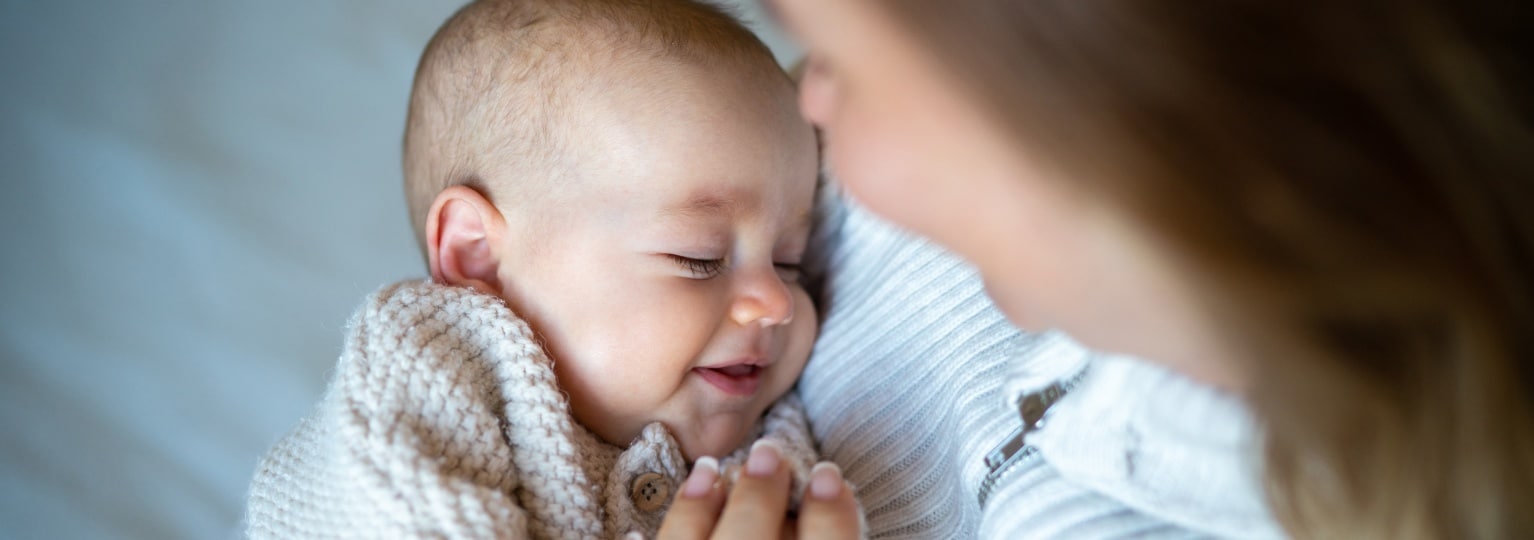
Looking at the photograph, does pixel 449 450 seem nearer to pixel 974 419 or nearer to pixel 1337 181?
pixel 974 419

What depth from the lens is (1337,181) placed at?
1.60 feet

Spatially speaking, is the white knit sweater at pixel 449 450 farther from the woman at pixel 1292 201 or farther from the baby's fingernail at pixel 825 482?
the woman at pixel 1292 201

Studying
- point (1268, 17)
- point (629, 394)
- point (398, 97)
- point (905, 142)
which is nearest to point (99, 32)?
point (398, 97)

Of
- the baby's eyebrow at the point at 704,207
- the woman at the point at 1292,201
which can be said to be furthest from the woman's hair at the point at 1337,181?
the baby's eyebrow at the point at 704,207

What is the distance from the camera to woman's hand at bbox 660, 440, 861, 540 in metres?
0.75

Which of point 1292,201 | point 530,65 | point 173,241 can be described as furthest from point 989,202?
point 173,241

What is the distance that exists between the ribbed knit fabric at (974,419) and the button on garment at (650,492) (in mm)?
207

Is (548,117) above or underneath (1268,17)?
underneath

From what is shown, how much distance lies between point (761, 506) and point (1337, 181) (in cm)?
44

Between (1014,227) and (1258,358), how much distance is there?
0.48 feet

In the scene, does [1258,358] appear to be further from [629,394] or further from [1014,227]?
[629,394]

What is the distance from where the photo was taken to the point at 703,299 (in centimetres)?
100

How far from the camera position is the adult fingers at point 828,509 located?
75 centimetres

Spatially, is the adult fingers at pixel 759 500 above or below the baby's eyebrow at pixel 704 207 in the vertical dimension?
below
